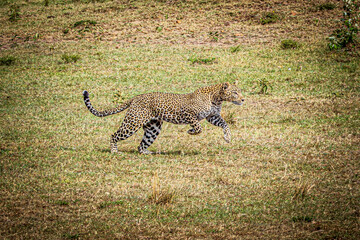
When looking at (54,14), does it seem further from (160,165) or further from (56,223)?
(56,223)

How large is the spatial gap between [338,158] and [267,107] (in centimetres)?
555

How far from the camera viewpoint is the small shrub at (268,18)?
27.3m

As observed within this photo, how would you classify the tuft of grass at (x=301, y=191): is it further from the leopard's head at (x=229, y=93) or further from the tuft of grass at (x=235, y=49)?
the tuft of grass at (x=235, y=49)

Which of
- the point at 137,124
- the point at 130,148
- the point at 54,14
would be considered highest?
the point at 137,124

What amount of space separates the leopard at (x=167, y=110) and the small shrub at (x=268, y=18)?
16.9 meters

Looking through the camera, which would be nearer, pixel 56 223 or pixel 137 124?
pixel 56 223

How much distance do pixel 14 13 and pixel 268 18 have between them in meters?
17.0

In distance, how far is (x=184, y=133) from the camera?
13.6 metres

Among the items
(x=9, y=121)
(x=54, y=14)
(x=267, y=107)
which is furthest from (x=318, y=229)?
(x=54, y=14)

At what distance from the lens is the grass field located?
300 inches

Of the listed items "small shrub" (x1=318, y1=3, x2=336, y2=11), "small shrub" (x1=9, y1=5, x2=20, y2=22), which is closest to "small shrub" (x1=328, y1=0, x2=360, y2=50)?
"small shrub" (x1=318, y1=3, x2=336, y2=11)

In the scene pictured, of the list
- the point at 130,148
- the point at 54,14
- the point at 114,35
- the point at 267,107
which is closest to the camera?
the point at 130,148

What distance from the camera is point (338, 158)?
10.6 metres

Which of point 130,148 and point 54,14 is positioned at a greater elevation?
point 130,148
